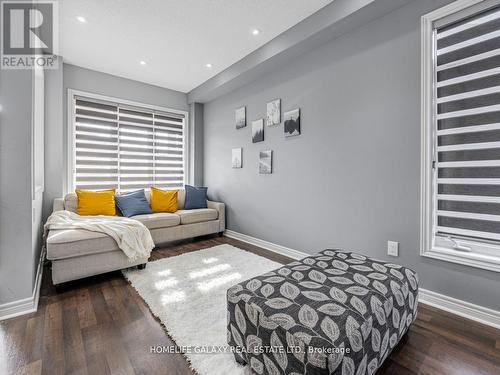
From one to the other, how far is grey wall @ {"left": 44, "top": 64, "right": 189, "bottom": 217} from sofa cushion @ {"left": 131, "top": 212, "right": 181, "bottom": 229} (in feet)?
3.96

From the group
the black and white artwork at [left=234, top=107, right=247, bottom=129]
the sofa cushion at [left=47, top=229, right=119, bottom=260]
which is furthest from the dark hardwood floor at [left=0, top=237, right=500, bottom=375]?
the black and white artwork at [left=234, top=107, right=247, bottom=129]

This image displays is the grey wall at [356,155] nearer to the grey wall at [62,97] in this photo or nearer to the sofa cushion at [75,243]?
the sofa cushion at [75,243]

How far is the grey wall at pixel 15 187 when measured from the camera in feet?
5.76

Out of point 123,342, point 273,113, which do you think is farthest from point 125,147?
point 123,342

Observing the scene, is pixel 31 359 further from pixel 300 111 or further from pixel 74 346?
pixel 300 111

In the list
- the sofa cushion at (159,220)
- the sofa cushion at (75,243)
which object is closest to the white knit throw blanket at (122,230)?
the sofa cushion at (75,243)

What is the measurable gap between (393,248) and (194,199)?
305 centimetres

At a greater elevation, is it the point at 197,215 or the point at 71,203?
→ the point at 71,203

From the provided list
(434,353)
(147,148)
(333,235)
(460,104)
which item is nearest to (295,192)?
(333,235)

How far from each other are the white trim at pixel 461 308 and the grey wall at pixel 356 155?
0.05 meters

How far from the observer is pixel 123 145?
4.11 m

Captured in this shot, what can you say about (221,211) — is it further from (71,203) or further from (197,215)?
(71,203)

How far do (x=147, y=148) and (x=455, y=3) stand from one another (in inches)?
175

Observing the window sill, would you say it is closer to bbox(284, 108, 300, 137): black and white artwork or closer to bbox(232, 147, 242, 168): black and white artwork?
bbox(284, 108, 300, 137): black and white artwork
